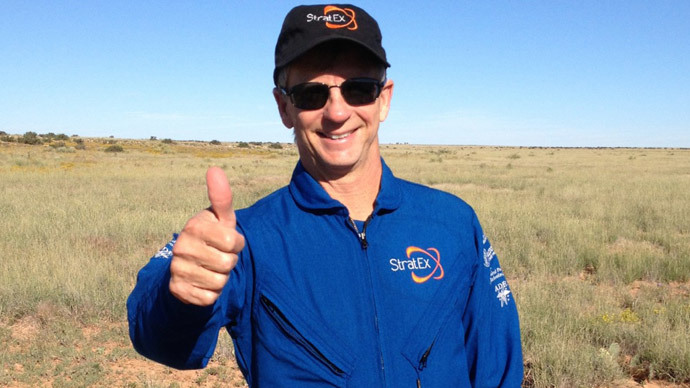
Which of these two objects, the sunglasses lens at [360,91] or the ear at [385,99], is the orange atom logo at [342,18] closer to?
the sunglasses lens at [360,91]

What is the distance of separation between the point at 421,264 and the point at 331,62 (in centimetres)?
75

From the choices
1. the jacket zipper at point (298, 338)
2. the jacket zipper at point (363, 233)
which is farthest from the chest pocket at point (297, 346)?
the jacket zipper at point (363, 233)

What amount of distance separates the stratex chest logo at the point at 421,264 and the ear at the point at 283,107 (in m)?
0.64

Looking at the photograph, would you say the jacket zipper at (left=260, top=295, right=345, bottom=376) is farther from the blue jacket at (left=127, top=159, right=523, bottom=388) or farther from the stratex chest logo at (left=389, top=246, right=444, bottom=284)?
the stratex chest logo at (left=389, top=246, right=444, bottom=284)

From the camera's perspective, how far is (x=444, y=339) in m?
1.58

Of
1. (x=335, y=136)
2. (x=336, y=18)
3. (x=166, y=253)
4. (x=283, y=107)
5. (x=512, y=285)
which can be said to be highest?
(x=336, y=18)

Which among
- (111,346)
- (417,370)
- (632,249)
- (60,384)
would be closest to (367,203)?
(417,370)

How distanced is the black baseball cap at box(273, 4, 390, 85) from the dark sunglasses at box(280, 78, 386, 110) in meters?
0.09

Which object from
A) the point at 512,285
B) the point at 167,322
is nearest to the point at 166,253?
the point at 167,322

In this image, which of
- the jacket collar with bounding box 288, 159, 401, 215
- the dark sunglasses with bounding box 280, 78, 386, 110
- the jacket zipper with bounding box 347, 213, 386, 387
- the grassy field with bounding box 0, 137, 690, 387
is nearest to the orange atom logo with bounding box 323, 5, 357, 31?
the dark sunglasses with bounding box 280, 78, 386, 110

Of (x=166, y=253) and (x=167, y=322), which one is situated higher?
(x=166, y=253)

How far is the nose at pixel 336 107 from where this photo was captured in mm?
1691

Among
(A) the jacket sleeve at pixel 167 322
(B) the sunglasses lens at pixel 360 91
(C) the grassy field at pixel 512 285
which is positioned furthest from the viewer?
(C) the grassy field at pixel 512 285

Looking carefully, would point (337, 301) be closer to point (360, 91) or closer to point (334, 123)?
point (334, 123)
